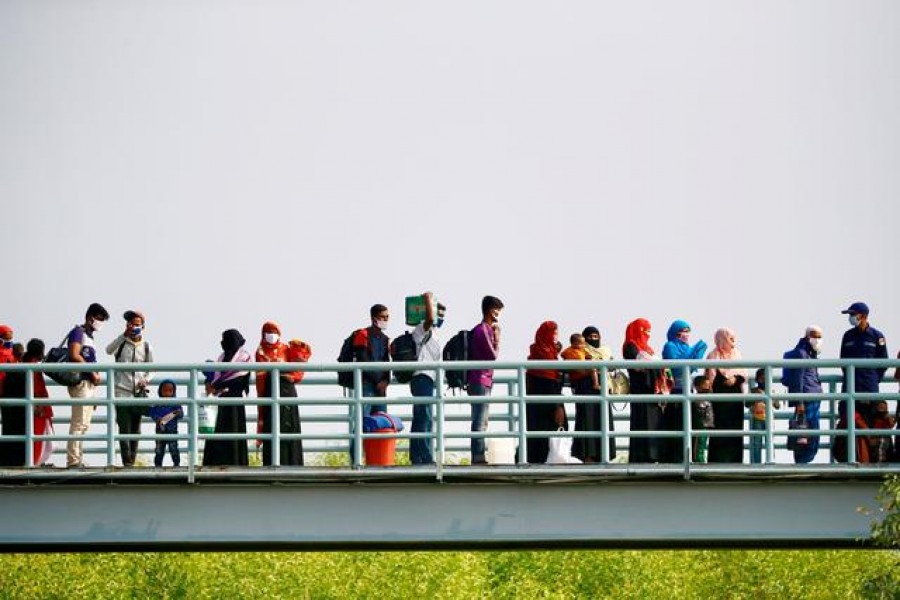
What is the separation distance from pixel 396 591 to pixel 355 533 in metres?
55.6

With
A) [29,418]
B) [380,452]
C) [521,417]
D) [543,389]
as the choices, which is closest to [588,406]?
[543,389]

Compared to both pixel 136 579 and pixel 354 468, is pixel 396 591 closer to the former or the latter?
pixel 136 579

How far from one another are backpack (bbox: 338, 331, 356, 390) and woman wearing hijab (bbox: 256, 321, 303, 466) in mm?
570

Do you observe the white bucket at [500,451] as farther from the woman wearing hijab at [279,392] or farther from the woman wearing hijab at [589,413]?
the woman wearing hijab at [279,392]

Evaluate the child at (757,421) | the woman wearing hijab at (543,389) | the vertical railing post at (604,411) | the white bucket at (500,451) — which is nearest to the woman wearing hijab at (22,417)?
the white bucket at (500,451)

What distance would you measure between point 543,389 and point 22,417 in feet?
20.1

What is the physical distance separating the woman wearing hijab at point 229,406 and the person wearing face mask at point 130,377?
2.71 ft

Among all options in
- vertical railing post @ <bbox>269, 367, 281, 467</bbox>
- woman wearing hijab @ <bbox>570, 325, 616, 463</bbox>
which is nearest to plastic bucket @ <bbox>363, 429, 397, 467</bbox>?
vertical railing post @ <bbox>269, 367, 281, 467</bbox>

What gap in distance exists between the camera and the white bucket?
1085 inches

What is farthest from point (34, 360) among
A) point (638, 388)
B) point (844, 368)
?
point (844, 368)

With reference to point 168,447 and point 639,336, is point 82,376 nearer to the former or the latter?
point 168,447

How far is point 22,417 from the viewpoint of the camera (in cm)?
2830

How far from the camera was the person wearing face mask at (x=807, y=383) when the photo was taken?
27.4 metres

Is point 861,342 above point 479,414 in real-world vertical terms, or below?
above
